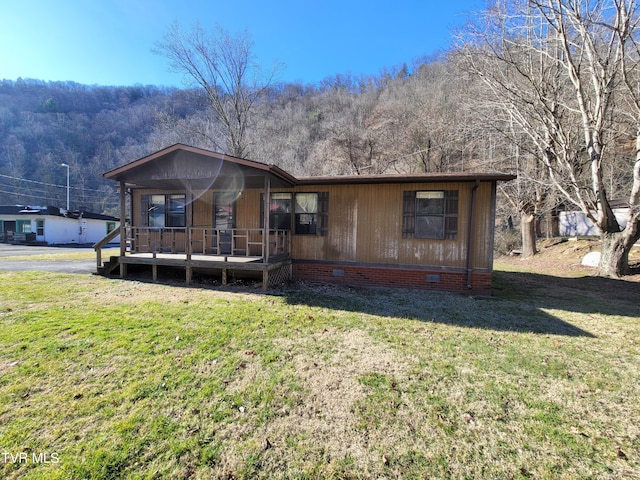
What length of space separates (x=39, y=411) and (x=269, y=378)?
197cm

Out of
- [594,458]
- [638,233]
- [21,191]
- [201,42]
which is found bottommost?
[594,458]

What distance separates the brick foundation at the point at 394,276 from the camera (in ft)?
24.2

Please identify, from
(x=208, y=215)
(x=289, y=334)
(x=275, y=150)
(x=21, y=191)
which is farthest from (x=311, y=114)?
(x=21, y=191)

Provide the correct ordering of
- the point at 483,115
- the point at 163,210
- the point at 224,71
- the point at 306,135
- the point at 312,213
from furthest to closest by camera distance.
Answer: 1. the point at 306,135
2. the point at 224,71
3. the point at 483,115
4. the point at 163,210
5. the point at 312,213

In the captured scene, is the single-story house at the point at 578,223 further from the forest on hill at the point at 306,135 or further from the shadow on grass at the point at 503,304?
the shadow on grass at the point at 503,304

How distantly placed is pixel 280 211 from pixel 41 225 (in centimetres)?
2654

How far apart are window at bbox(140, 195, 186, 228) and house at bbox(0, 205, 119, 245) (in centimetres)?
2121

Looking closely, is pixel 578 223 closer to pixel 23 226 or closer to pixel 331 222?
pixel 331 222

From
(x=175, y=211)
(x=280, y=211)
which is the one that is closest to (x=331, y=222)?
(x=280, y=211)

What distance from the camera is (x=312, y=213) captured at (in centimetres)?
845

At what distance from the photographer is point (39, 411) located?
8.12 feet

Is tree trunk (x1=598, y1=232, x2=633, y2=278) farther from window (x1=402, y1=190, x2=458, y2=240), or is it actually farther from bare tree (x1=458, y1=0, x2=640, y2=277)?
window (x1=402, y1=190, x2=458, y2=240)

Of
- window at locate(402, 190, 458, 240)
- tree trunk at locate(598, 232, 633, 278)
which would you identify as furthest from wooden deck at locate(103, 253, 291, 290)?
tree trunk at locate(598, 232, 633, 278)

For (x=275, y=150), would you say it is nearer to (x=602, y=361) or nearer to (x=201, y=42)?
(x=201, y=42)
